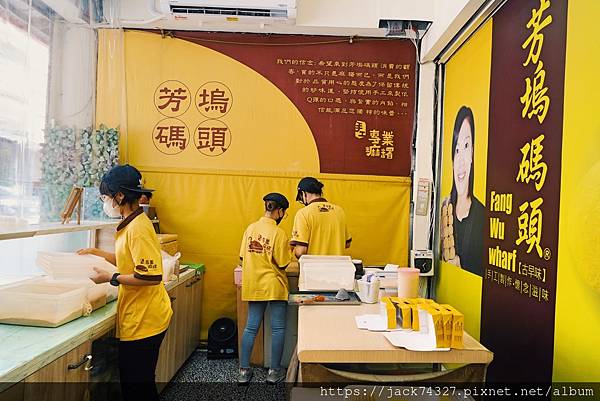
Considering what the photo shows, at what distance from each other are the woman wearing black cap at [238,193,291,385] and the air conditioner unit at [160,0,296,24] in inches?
59.3

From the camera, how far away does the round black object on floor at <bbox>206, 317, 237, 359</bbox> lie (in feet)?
12.6

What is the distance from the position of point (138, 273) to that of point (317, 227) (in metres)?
1.66

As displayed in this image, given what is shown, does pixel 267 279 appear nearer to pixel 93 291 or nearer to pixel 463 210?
pixel 93 291

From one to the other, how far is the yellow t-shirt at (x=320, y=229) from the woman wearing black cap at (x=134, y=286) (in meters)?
1.45

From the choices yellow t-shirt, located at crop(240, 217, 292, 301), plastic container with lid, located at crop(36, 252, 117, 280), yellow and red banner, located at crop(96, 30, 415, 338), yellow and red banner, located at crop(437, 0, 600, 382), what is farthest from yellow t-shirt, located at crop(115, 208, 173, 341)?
yellow and red banner, located at crop(96, 30, 415, 338)

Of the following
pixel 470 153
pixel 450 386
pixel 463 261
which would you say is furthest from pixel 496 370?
pixel 470 153

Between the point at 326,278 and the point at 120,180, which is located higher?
the point at 120,180

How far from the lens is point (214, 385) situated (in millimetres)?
3299

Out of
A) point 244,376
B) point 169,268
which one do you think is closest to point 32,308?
point 169,268

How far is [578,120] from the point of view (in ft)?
6.24

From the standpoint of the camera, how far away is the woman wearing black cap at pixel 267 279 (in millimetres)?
3332

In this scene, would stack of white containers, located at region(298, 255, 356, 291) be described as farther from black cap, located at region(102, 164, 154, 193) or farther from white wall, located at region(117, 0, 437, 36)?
white wall, located at region(117, 0, 437, 36)

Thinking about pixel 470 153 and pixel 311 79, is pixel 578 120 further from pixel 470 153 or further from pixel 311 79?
pixel 311 79

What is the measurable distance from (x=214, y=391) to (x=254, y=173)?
71.9 inches
